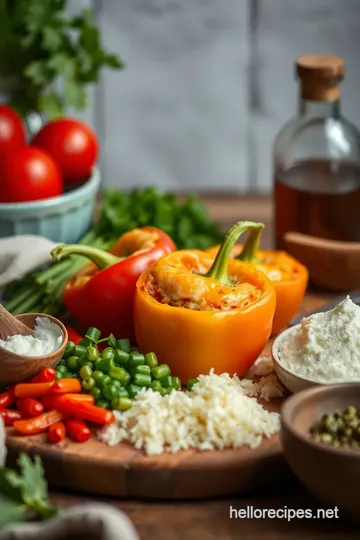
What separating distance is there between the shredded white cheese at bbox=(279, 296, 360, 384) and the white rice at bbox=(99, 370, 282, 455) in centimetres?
12

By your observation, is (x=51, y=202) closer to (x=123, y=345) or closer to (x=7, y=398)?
(x=123, y=345)

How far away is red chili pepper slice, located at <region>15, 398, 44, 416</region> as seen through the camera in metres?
1.85

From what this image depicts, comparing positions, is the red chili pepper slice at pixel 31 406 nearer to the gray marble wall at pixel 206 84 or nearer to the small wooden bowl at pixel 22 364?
the small wooden bowl at pixel 22 364

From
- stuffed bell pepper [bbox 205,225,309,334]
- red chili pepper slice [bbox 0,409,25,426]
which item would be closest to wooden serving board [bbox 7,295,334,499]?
red chili pepper slice [bbox 0,409,25,426]

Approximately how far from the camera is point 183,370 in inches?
79.0

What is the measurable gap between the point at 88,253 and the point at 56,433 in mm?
500

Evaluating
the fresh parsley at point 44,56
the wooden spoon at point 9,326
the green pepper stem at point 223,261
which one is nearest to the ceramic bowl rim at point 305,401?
the green pepper stem at point 223,261

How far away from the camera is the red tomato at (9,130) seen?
8.71ft

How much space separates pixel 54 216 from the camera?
2541mm

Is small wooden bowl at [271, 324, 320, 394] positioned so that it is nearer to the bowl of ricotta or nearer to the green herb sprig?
the bowl of ricotta

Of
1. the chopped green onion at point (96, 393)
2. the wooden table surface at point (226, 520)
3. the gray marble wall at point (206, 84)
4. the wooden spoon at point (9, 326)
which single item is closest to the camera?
the wooden table surface at point (226, 520)

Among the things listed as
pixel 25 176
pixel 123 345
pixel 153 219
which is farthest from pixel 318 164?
pixel 123 345

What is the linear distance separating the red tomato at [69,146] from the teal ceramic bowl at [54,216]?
0.06 meters

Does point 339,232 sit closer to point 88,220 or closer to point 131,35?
point 88,220
